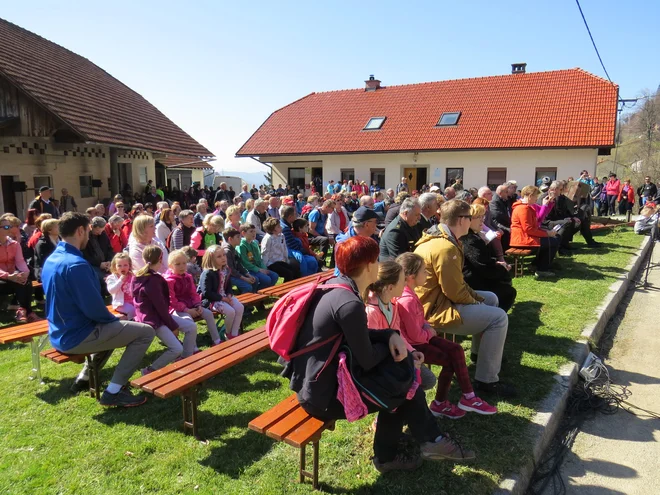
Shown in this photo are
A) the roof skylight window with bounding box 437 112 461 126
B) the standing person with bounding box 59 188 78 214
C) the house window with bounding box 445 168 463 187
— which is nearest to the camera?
the standing person with bounding box 59 188 78 214

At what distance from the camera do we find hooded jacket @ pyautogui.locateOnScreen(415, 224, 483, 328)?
12.5 feet

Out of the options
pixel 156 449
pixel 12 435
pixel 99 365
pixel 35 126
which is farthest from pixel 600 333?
pixel 35 126

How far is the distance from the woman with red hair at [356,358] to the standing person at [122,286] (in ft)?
9.98

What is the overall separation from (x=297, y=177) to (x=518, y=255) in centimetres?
1887

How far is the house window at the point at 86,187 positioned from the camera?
598 inches

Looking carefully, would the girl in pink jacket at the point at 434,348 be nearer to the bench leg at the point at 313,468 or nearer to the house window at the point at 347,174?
the bench leg at the point at 313,468

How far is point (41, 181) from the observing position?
13.4m

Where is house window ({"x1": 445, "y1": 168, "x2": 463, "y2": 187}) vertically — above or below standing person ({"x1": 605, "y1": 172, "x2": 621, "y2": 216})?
above

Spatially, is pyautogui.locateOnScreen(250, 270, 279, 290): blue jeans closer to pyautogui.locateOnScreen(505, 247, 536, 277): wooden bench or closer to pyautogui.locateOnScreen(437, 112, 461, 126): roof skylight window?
pyautogui.locateOnScreen(505, 247, 536, 277): wooden bench

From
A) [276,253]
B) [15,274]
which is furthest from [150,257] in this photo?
[15,274]

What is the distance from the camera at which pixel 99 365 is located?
13.6ft

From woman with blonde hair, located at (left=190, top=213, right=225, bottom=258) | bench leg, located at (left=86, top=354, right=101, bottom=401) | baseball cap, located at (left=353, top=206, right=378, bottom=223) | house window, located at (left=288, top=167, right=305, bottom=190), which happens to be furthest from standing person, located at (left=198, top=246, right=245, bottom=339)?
house window, located at (left=288, top=167, right=305, bottom=190)

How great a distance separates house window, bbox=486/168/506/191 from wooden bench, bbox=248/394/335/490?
62.4 feet

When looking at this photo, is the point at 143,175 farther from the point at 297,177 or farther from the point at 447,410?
the point at 447,410
